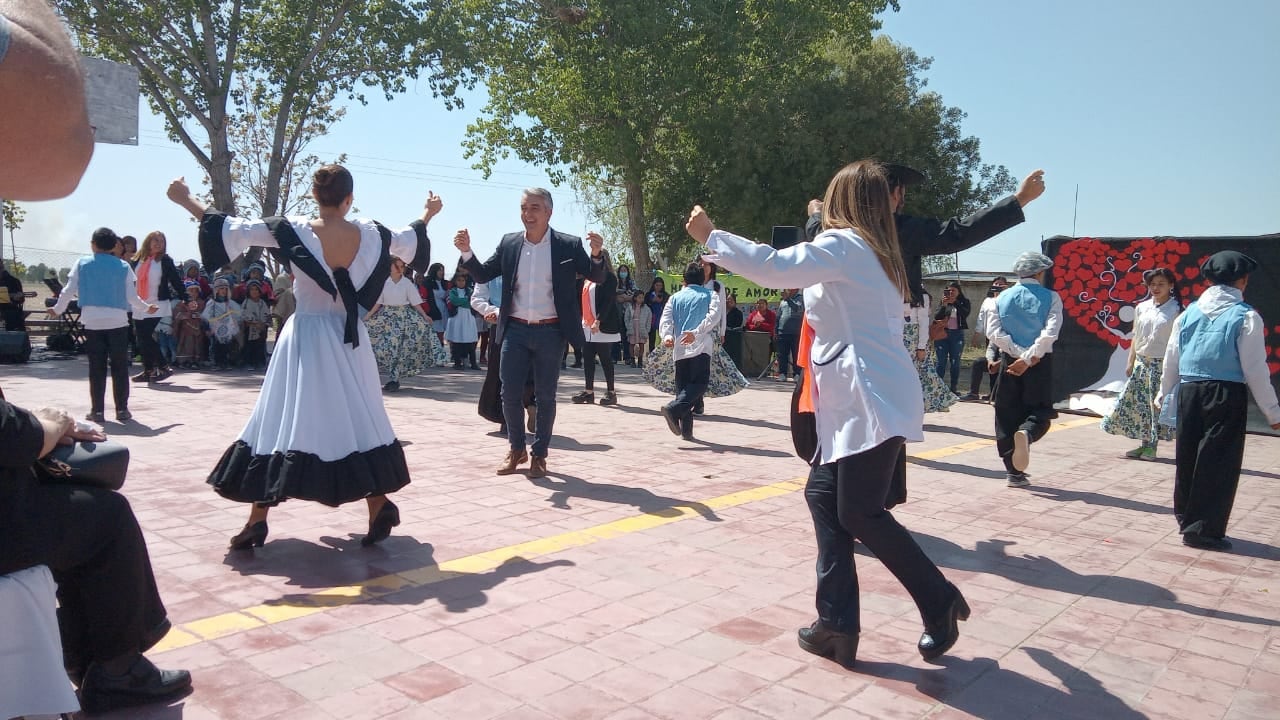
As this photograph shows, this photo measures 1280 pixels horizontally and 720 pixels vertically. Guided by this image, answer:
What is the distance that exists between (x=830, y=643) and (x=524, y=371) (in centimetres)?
388

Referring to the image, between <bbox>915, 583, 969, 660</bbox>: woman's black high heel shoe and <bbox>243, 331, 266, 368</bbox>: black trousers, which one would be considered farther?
<bbox>243, 331, 266, 368</bbox>: black trousers

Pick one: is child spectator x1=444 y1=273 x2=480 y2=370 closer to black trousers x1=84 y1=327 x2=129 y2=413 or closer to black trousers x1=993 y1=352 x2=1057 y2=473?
black trousers x1=84 y1=327 x2=129 y2=413

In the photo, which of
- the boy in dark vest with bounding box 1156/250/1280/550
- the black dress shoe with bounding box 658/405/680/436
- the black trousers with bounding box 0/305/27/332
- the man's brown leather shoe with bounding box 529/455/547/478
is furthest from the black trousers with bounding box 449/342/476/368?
the boy in dark vest with bounding box 1156/250/1280/550

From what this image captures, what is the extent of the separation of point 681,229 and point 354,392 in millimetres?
24483

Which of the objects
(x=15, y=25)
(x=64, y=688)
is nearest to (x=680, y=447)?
(x=64, y=688)

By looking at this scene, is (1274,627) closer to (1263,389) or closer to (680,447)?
(1263,389)

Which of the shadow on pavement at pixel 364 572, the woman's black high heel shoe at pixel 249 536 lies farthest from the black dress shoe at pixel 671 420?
the woman's black high heel shoe at pixel 249 536

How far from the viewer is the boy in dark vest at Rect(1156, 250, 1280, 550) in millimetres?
5578

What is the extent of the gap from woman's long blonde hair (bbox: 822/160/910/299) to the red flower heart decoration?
11600 millimetres

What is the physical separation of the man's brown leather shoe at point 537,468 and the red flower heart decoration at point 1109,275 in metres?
10.2

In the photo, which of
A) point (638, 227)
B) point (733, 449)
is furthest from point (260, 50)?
point (733, 449)

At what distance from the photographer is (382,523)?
4840mm

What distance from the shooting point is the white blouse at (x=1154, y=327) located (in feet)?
28.8

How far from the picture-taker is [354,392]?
463cm
